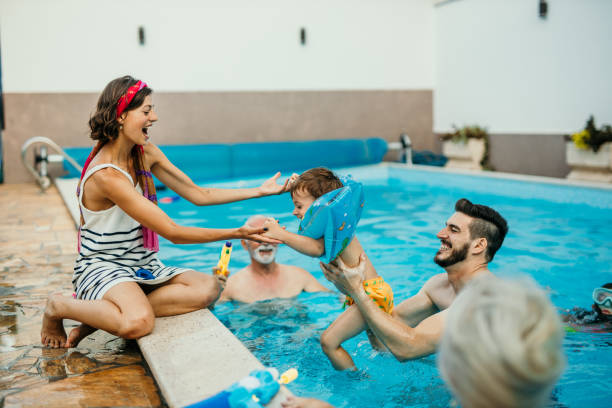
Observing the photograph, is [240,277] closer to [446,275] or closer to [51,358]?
[446,275]

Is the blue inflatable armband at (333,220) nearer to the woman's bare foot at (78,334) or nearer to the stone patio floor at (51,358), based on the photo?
the stone patio floor at (51,358)

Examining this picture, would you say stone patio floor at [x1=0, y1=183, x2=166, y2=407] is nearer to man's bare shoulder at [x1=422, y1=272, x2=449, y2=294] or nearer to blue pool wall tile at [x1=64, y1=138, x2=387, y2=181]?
man's bare shoulder at [x1=422, y1=272, x2=449, y2=294]

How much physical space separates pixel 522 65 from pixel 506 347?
10909 millimetres

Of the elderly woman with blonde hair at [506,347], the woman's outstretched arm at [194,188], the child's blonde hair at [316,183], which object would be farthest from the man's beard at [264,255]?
the elderly woman with blonde hair at [506,347]

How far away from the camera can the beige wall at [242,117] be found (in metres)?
10.7

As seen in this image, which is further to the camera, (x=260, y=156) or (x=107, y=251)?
(x=260, y=156)

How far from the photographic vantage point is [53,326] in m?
2.94

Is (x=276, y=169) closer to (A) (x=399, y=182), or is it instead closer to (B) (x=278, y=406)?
(A) (x=399, y=182)

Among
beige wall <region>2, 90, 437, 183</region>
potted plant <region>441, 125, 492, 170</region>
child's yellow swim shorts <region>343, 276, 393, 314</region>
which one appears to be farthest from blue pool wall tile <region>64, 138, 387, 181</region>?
child's yellow swim shorts <region>343, 276, 393, 314</region>

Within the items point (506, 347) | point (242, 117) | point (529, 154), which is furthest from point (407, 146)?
point (506, 347)

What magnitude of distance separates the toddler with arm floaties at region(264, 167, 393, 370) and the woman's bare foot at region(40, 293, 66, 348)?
1100 millimetres

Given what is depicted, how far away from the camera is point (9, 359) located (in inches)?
109

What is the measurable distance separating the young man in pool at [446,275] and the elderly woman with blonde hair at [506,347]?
5.04 feet

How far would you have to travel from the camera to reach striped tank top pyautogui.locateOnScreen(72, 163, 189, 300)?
3.03 meters
